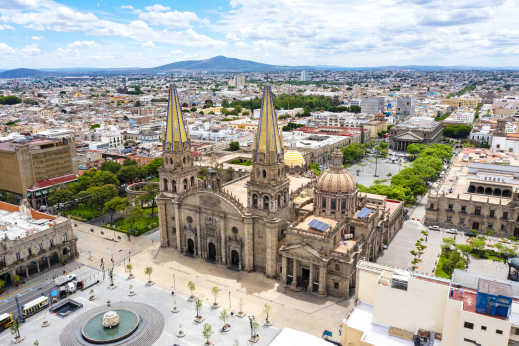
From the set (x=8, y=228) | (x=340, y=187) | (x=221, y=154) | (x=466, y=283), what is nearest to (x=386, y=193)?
(x=340, y=187)

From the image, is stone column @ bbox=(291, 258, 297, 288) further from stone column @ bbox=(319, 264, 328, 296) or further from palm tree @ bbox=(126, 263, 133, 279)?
palm tree @ bbox=(126, 263, 133, 279)

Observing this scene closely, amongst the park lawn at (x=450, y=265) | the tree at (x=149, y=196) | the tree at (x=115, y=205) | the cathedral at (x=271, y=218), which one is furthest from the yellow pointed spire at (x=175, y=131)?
the park lawn at (x=450, y=265)

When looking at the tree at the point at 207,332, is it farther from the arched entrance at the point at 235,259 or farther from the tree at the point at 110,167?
the tree at the point at 110,167

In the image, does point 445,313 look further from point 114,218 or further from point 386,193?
point 114,218

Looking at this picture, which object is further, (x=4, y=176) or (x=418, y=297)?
(x=4, y=176)

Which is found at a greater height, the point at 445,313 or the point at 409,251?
the point at 445,313

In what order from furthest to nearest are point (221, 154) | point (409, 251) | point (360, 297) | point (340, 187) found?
1. point (221, 154)
2. point (409, 251)
3. point (340, 187)
4. point (360, 297)
